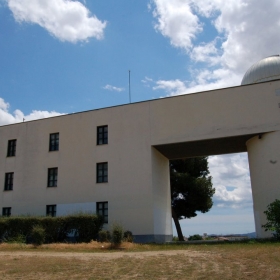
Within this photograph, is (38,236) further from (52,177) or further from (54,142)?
(54,142)

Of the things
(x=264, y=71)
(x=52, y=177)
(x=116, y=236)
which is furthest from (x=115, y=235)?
(x=264, y=71)

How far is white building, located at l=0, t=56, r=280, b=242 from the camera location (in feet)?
78.6

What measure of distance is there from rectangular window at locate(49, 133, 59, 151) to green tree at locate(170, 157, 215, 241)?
13.2 meters

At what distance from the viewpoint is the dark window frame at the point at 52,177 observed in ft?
93.3

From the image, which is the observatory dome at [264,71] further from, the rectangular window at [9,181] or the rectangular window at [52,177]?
the rectangular window at [9,181]

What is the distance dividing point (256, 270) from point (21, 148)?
78.9 ft

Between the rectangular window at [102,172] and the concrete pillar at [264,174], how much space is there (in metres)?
10.7

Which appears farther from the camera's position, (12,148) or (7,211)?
(12,148)

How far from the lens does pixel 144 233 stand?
24375 mm

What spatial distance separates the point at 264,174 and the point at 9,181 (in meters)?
20.6

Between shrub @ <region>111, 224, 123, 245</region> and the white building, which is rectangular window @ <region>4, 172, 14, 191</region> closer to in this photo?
the white building

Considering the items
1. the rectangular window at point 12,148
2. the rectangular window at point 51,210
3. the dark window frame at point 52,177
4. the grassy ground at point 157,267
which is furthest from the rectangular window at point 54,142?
the grassy ground at point 157,267

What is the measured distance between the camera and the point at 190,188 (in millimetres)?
36281

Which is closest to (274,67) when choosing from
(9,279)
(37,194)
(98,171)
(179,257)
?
(98,171)
